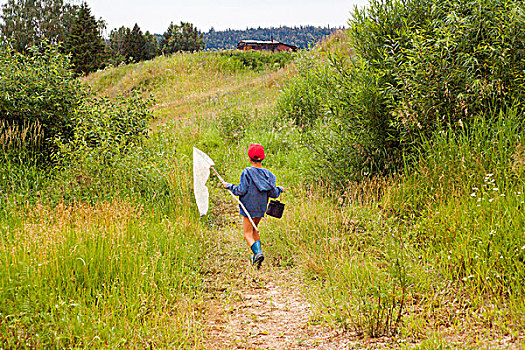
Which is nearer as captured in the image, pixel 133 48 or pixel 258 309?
pixel 258 309

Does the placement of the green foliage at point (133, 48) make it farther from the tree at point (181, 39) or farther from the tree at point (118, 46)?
the tree at point (181, 39)

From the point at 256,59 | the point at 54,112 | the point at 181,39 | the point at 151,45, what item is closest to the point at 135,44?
the point at 151,45

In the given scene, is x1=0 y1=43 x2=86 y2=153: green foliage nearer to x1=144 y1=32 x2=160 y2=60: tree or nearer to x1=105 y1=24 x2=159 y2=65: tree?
x1=105 y1=24 x2=159 y2=65: tree

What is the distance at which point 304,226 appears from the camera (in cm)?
641

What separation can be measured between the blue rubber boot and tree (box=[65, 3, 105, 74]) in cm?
5028

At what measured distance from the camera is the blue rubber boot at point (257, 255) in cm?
575

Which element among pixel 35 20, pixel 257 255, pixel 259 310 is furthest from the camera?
pixel 35 20

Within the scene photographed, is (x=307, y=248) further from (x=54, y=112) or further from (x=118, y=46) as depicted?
(x=118, y=46)

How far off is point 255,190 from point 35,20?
223 feet

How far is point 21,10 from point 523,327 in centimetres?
7176

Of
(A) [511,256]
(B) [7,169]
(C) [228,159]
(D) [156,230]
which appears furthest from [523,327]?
(C) [228,159]

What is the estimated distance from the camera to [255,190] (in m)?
6.18

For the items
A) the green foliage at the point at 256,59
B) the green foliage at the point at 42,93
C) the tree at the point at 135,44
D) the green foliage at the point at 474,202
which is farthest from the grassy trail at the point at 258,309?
the tree at the point at 135,44

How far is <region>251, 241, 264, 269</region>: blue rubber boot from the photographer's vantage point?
5.75 meters
